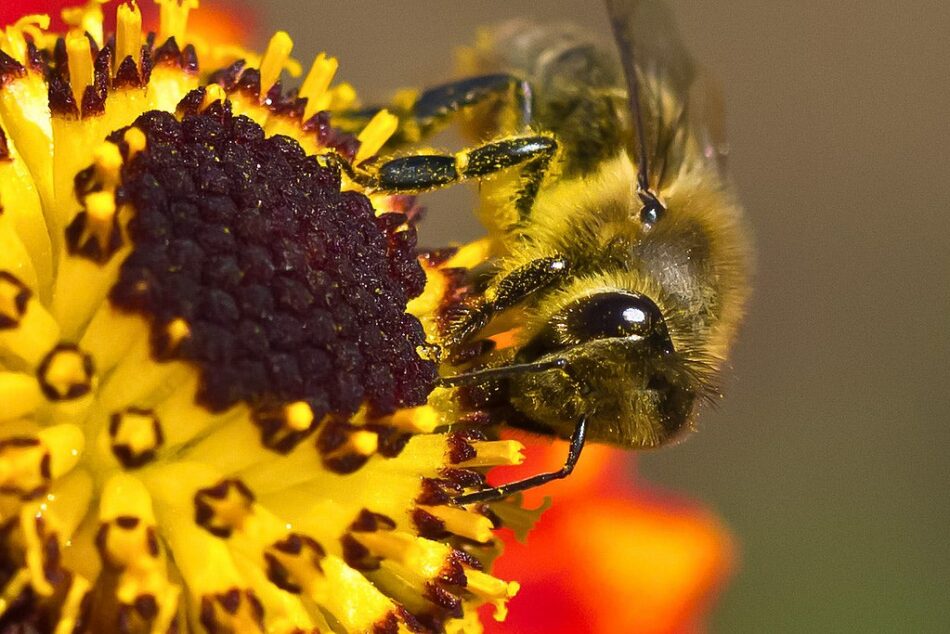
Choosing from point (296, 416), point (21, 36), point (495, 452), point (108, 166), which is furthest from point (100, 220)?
point (495, 452)

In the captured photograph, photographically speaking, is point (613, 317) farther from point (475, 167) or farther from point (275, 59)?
point (275, 59)

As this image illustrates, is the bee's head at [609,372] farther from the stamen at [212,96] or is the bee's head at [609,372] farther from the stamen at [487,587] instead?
the stamen at [212,96]

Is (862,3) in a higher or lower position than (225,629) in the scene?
lower

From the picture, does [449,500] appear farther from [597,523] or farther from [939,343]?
[939,343]

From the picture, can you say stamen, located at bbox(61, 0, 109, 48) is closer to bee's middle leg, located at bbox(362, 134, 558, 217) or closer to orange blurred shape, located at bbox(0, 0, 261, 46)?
orange blurred shape, located at bbox(0, 0, 261, 46)

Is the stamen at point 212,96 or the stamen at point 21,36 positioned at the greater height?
the stamen at point 21,36

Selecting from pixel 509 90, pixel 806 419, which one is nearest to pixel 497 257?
pixel 509 90

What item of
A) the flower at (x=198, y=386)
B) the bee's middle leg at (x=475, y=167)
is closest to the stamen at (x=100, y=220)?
the flower at (x=198, y=386)
